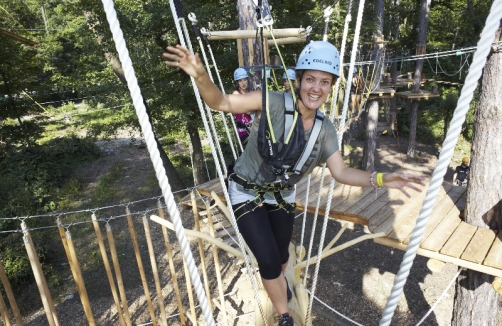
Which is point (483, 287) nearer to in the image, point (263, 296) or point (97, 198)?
point (263, 296)

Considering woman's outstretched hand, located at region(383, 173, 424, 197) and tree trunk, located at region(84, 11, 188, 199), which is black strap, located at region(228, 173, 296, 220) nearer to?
woman's outstretched hand, located at region(383, 173, 424, 197)

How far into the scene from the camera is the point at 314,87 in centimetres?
131

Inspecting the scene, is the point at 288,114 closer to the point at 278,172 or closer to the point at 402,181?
the point at 278,172

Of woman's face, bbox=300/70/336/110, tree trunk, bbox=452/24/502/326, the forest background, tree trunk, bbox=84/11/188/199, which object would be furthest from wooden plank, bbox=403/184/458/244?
tree trunk, bbox=84/11/188/199

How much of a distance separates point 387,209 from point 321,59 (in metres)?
2.28

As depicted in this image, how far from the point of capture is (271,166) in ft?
4.67

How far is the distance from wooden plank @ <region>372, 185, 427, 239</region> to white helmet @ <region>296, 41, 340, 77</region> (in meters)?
1.81

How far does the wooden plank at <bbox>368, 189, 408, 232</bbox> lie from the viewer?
9.63 ft

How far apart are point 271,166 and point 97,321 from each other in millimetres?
4212

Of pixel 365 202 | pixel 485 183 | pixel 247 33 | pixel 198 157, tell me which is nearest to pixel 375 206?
pixel 365 202

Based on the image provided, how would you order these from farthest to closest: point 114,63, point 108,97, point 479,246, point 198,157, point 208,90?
point 198,157 < point 114,63 < point 108,97 < point 479,246 < point 208,90

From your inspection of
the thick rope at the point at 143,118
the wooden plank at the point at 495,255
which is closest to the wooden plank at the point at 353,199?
the wooden plank at the point at 495,255

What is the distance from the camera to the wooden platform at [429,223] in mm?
2396

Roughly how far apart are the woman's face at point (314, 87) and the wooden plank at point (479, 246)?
6.11ft
